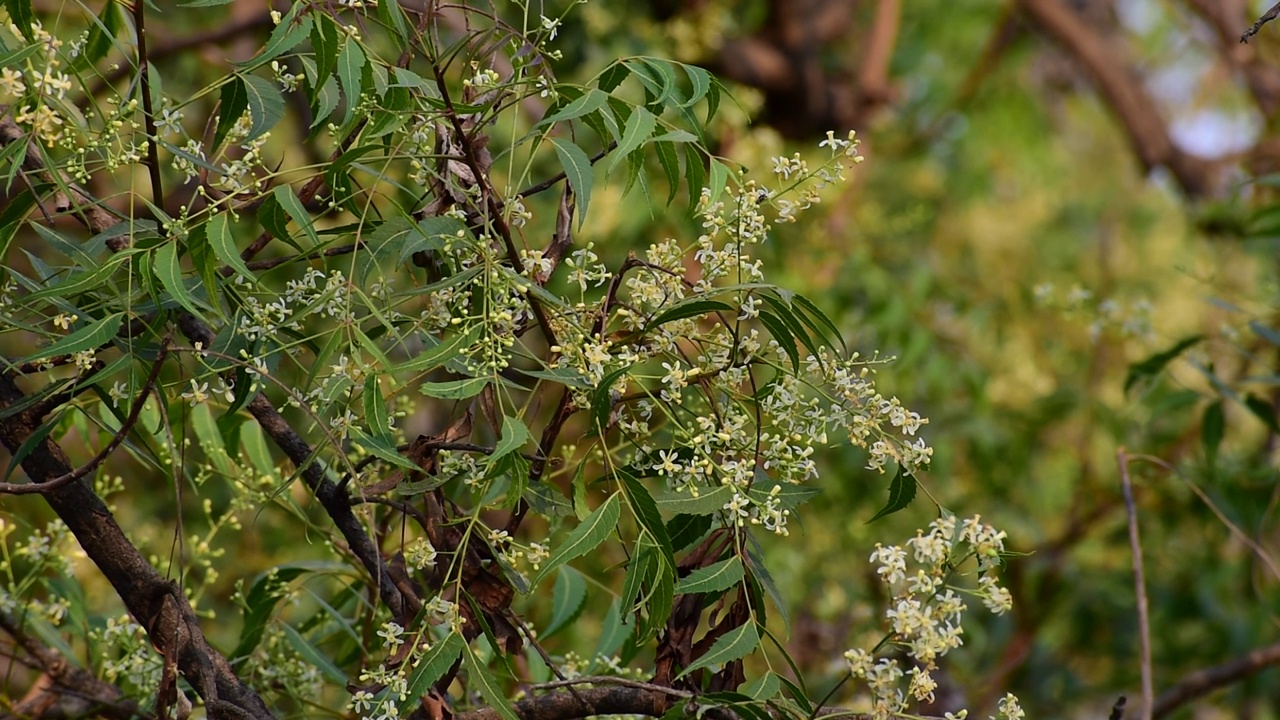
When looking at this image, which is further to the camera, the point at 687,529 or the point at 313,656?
the point at 313,656

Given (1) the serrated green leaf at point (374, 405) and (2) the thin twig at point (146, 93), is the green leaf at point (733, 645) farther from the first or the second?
(2) the thin twig at point (146, 93)

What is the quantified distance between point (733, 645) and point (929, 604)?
16cm

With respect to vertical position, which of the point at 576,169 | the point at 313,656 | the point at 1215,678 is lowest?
the point at 313,656

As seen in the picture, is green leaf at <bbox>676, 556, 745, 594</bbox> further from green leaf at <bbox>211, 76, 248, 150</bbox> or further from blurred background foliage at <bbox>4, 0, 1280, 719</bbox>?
blurred background foliage at <bbox>4, 0, 1280, 719</bbox>

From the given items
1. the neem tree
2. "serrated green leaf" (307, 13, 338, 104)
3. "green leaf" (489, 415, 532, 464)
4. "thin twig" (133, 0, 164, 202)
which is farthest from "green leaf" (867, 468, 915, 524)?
"thin twig" (133, 0, 164, 202)

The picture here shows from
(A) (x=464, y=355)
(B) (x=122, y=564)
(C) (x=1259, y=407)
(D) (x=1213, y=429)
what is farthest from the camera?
(D) (x=1213, y=429)

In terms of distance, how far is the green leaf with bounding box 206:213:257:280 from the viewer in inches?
36.3

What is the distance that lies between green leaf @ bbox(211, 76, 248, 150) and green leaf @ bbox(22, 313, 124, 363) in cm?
19

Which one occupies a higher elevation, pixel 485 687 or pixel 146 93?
pixel 146 93

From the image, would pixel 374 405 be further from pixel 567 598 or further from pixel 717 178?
pixel 567 598

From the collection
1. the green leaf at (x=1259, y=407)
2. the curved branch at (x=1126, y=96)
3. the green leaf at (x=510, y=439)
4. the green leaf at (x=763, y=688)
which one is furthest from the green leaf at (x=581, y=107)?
the curved branch at (x=1126, y=96)

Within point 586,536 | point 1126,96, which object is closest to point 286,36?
point 586,536

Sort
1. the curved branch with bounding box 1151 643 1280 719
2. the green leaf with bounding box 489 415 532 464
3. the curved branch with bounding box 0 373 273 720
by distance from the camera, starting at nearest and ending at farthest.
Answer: the green leaf with bounding box 489 415 532 464 → the curved branch with bounding box 0 373 273 720 → the curved branch with bounding box 1151 643 1280 719

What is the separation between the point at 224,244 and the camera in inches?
37.1
